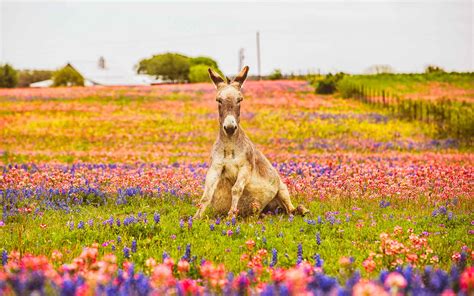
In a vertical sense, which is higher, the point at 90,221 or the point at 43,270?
the point at 43,270

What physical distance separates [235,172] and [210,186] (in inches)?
18.0

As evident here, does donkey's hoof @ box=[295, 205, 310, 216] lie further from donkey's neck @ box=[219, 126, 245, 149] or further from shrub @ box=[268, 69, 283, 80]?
shrub @ box=[268, 69, 283, 80]

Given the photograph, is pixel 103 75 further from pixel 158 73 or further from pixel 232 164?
pixel 232 164

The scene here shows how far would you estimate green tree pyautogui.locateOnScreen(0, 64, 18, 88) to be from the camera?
75375 millimetres

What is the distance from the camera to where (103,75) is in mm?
91812

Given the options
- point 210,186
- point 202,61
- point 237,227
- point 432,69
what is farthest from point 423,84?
point 202,61

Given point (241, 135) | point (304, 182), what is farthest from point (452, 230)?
point (304, 182)

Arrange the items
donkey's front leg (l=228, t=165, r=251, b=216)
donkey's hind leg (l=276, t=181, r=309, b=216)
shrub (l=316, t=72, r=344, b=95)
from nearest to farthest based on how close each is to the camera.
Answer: donkey's front leg (l=228, t=165, r=251, b=216), donkey's hind leg (l=276, t=181, r=309, b=216), shrub (l=316, t=72, r=344, b=95)

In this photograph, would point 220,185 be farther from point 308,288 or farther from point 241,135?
point 308,288

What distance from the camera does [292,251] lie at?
6398mm

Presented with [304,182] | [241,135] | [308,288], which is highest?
[241,135]

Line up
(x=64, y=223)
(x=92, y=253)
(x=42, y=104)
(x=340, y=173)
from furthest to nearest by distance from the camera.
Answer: (x=42, y=104) < (x=340, y=173) < (x=64, y=223) < (x=92, y=253)

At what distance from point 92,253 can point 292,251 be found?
10.2 feet

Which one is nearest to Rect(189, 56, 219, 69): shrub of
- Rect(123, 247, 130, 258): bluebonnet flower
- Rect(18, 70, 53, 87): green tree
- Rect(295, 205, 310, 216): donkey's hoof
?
Rect(18, 70, 53, 87): green tree
